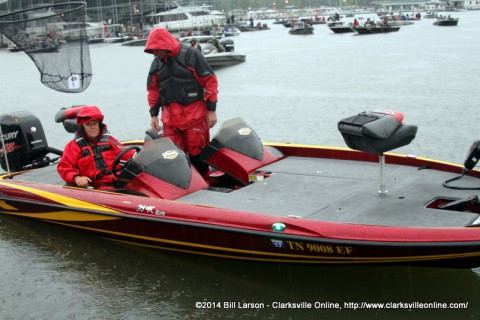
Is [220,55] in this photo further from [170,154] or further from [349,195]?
[349,195]

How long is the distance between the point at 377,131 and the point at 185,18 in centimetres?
6760

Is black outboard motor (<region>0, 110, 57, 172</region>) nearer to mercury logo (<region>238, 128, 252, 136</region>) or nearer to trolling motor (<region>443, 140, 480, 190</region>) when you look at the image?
mercury logo (<region>238, 128, 252, 136</region>)

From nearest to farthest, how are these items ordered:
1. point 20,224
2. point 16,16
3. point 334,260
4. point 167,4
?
point 334,260 → point 16,16 → point 20,224 → point 167,4

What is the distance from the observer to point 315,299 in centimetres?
506

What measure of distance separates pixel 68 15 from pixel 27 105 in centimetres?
1331

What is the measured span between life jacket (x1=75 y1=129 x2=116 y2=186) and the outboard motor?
3.29 ft

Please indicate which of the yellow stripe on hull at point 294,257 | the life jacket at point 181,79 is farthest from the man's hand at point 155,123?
the yellow stripe on hull at point 294,257

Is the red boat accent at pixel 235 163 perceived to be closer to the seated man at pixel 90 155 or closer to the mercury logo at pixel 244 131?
the mercury logo at pixel 244 131

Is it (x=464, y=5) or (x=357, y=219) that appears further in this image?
(x=464, y=5)

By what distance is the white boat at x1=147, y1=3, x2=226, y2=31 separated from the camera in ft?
225

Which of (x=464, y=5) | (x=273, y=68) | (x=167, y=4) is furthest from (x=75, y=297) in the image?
(x=464, y=5)

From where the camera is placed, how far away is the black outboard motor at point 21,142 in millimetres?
7508

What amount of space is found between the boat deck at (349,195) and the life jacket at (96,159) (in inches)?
40.1

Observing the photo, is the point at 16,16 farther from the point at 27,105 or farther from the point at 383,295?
the point at 27,105
